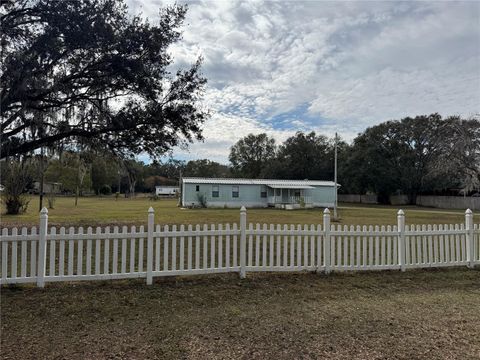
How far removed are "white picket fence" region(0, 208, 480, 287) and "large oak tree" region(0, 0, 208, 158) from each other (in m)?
3.37

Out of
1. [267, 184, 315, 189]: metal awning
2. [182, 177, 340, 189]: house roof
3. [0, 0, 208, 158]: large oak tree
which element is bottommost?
[267, 184, 315, 189]: metal awning

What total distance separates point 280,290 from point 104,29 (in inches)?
257

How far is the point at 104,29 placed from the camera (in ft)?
25.6

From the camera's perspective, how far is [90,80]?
28.2ft

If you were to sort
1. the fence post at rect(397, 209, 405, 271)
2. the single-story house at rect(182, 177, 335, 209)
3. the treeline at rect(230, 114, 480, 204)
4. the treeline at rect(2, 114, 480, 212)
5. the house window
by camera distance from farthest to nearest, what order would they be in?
the treeline at rect(230, 114, 480, 204), the house window, the single-story house at rect(182, 177, 335, 209), the treeline at rect(2, 114, 480, 212), the fence post at rect(397, 209, 405, 271)

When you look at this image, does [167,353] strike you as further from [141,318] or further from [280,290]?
[280,290]

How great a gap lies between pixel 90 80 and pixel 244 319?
23.0ft

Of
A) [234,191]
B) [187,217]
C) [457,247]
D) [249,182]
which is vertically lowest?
[187,217]

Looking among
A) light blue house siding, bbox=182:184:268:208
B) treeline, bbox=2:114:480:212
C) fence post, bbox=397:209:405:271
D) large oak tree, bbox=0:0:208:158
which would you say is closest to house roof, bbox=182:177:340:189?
light blue house siding, bbox=182:184:268:208

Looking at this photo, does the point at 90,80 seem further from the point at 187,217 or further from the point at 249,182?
the point at 249,182

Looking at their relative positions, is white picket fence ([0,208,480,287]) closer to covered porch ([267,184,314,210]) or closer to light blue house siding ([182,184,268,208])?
light blue house siding ([182,184,268,208])

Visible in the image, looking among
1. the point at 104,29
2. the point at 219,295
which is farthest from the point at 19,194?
the point at 219,295

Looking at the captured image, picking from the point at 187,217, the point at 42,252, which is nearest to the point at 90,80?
the point at 42,252

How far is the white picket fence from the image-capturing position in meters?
5.01
